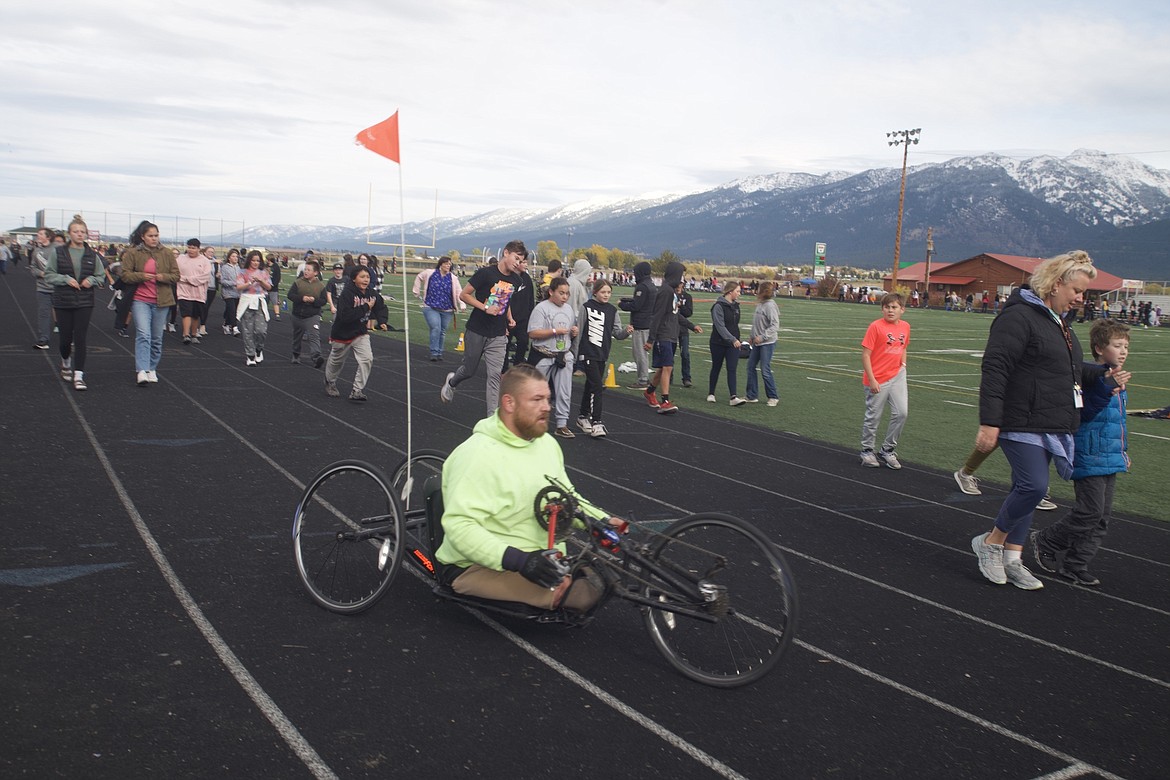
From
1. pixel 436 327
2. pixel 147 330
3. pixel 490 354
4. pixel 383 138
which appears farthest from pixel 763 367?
pixel 383 138

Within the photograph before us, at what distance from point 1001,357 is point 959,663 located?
2018mm

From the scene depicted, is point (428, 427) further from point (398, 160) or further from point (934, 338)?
point (934, 338)

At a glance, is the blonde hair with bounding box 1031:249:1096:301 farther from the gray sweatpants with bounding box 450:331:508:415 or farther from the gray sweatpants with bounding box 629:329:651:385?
the gray sweatpants with bounding box 629:329:651:385

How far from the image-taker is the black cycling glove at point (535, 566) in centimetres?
413

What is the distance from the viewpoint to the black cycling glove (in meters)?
4.13

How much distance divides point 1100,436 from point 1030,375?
75cm

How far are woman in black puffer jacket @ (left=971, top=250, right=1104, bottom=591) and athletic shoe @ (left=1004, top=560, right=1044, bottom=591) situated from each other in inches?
15.0

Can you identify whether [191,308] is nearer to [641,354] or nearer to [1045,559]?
[641,354]

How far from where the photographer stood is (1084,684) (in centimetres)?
458

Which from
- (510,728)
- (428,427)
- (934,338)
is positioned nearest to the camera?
(510,728)

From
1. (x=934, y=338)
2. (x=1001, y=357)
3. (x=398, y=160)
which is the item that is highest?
(x=398, y=160)

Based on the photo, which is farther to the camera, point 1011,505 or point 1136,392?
point 1136,392

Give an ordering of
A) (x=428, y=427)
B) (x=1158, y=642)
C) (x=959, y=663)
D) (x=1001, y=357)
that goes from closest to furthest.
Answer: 1. (x=959, y=663)
2. (x=1158, y=642)
3. (x=1001, y=357)
4. (x=428, y=427)

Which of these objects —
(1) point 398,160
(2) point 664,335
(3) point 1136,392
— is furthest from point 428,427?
(3) point 1136,392
